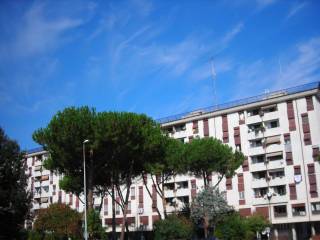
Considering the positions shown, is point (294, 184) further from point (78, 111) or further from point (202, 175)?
point (78, 111)

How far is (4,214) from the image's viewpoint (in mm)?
32188

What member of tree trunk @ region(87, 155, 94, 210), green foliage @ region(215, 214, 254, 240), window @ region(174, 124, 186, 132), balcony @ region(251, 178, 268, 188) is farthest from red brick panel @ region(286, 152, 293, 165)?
tree trunk @ region(87, 155, 94, 210)

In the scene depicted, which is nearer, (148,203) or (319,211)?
(319,211)

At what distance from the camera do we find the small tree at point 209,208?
49.0 m

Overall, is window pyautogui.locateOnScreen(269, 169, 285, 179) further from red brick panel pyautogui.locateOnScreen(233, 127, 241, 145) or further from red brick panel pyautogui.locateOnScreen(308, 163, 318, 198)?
red brick panel pyautogui.locateOnScreen(233, 127, 241, 145)

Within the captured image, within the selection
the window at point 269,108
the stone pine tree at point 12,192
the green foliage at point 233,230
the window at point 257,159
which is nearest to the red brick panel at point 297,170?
the window at point 257,159

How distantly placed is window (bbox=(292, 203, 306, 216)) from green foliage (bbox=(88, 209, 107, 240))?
26.0m

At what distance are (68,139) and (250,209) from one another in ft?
97.5

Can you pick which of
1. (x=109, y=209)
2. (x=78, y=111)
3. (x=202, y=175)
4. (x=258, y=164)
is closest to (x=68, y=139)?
(x=78, y=111)

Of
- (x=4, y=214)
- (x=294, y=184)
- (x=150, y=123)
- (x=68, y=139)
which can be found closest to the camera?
(x=4, y=214)

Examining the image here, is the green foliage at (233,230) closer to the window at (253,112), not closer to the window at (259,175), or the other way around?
the window at (259,175)

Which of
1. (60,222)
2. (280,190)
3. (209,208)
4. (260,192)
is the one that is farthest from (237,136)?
(60,222)

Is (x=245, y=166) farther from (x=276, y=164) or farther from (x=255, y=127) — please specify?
(x=255, y=127)

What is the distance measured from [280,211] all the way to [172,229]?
18585 mm
